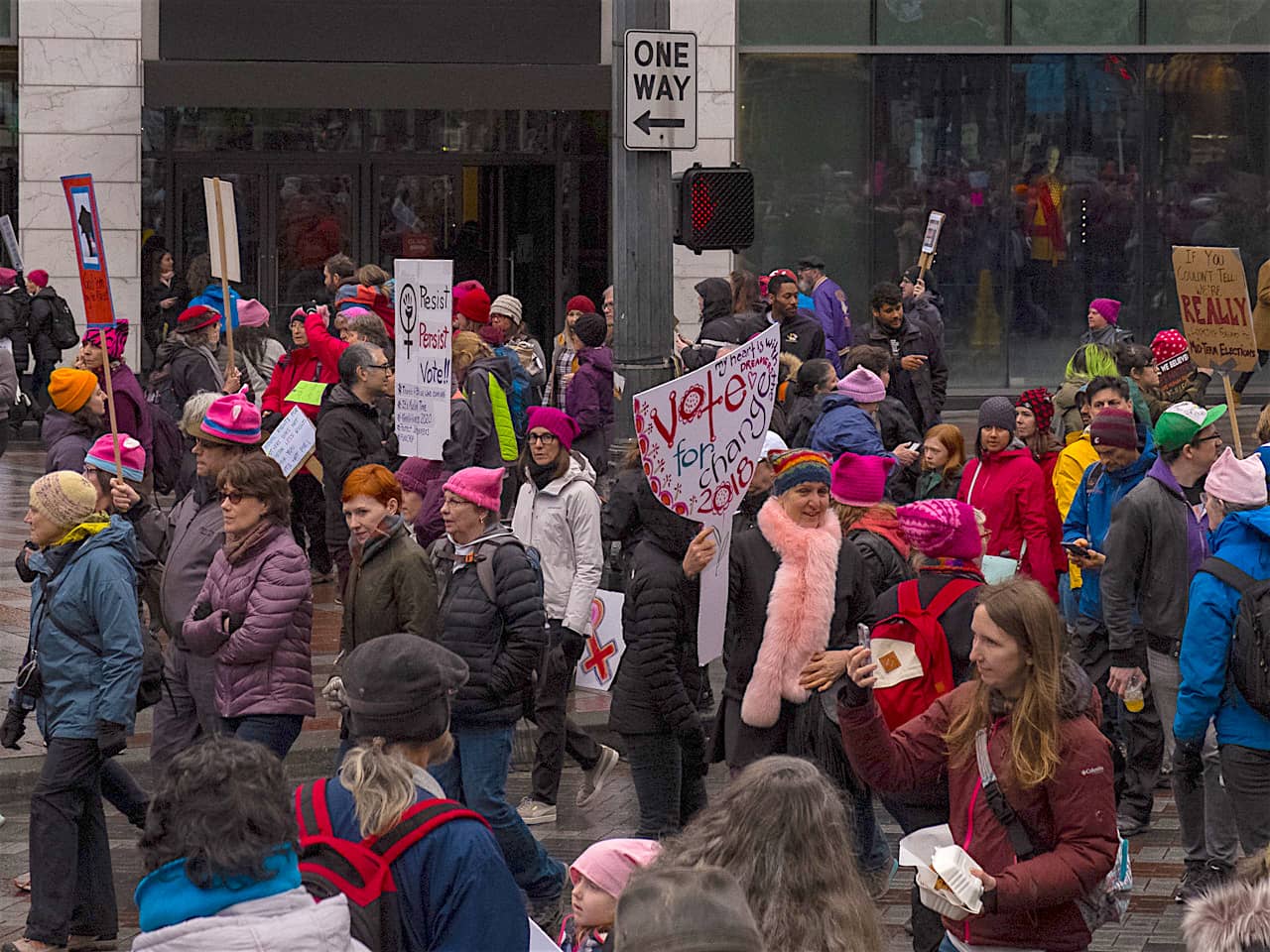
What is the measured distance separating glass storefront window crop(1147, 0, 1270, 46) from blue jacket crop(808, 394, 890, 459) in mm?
14247

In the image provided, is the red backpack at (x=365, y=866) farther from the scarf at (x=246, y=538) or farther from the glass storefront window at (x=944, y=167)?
the glass storefront window at (x=944, y=167)

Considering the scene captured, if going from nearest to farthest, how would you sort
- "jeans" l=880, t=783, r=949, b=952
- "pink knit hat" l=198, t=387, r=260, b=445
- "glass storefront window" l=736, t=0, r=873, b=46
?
1. "jeans" l=880, t=783, r=949, b=952
2. "pink knit hat" l=198, t=387, r=260, b=445
3. "glass storefront window" l=736, t=0, r=873, b=46

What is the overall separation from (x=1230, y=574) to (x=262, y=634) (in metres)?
3.22

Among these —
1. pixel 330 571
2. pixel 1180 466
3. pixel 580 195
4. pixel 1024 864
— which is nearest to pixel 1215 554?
pixel 1180 466

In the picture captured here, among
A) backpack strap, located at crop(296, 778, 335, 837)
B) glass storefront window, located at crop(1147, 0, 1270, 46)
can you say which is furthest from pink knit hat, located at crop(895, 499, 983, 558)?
glass storefront window, located at crop(1147, 0, 1270, 46)

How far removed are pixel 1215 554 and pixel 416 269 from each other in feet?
19.3

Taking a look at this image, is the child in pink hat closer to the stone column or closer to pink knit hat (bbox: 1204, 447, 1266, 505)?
pink knit hat (bbox: 1204, 447, 1266, 505)

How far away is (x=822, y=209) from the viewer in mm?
23766

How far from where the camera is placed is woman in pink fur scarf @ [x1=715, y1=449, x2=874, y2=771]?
23.2 ft

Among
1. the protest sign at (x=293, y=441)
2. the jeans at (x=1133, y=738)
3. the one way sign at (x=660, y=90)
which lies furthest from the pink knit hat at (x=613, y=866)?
the protest sign at (x=293, y=441)

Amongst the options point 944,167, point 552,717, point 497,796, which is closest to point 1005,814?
point 497,796

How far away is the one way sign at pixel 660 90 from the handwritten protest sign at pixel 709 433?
2767mm

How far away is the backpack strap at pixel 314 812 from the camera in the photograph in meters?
3.89

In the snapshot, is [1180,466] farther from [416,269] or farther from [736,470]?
[416,269]
